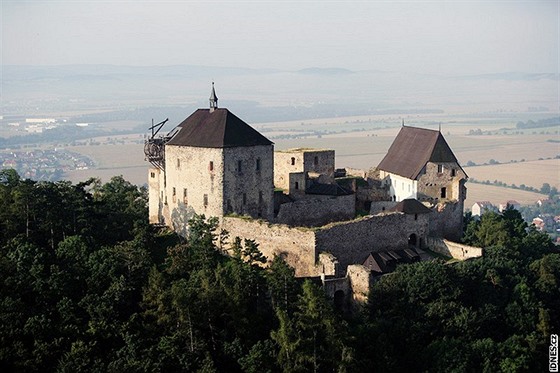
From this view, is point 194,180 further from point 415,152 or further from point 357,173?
point 357,173

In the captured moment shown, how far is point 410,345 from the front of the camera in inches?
1309

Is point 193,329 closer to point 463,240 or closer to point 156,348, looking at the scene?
point 156,348

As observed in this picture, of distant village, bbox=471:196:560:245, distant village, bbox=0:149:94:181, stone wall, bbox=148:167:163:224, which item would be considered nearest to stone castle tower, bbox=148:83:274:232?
stone wall, bbox=148:167:163:224

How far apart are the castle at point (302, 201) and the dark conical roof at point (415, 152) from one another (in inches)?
3.4

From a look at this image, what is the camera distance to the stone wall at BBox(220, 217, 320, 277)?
3555cm

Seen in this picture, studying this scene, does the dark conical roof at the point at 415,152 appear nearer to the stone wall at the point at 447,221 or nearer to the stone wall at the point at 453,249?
the stone wall at the point at 447,221

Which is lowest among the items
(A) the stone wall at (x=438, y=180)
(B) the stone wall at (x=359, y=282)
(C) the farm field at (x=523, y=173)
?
(C) the farm field at (x=523, y=173)

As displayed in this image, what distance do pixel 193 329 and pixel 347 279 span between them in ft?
24.8

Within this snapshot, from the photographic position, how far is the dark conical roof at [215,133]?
3878cm

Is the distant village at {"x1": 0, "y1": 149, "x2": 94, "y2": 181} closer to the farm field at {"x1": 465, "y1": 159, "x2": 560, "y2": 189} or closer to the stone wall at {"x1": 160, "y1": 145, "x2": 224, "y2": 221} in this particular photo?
the farm field at {"x1": 465, "y1": 159, "x2": 560, "y2": 189}

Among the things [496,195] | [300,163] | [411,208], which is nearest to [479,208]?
[496,195]

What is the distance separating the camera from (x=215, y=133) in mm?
39250

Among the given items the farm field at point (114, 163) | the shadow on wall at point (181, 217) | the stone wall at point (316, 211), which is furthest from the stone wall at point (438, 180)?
the farm field at point (114, 163)

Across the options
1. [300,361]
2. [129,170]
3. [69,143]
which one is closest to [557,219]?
[129,170]
